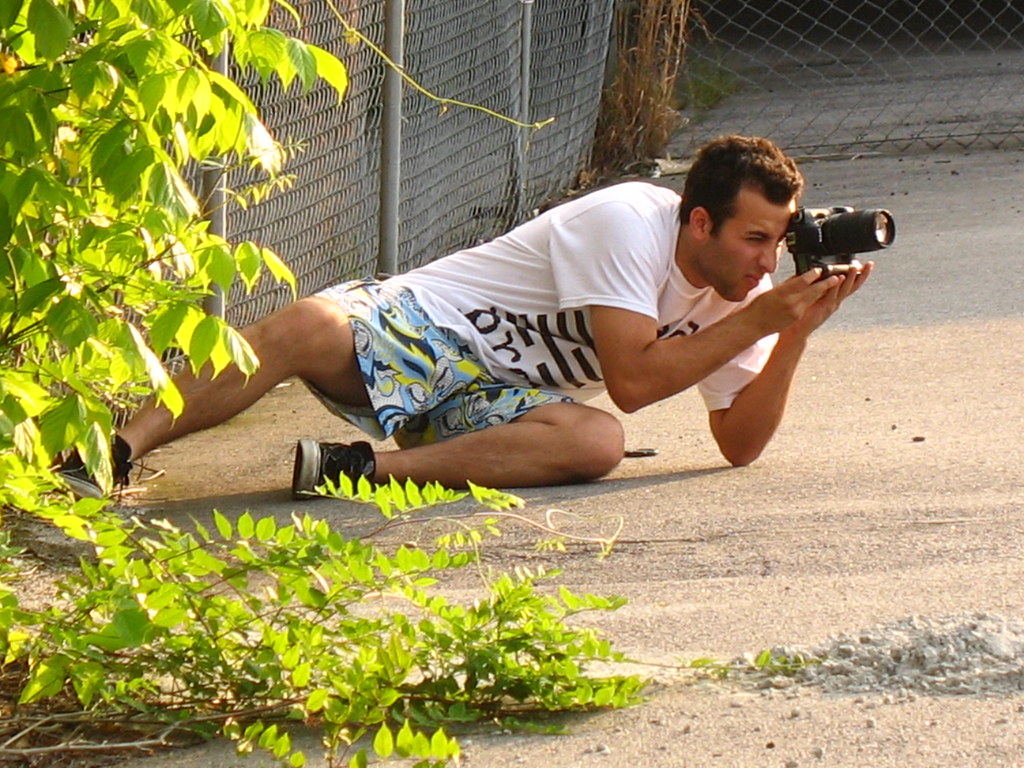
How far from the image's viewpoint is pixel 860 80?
11.0 metres

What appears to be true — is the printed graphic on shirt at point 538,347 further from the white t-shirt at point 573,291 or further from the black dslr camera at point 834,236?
the black dslr camera at point 834,236

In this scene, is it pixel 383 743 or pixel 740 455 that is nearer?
pixel 383 743

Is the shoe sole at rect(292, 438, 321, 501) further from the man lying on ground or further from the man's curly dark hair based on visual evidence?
the man's curly dark hair

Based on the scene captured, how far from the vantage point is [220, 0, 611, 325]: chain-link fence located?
5543 millimetres

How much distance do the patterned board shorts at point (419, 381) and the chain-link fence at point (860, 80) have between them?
14.5 feet

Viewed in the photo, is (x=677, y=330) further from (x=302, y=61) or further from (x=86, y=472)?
(x=302, y=61)

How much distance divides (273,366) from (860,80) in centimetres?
760

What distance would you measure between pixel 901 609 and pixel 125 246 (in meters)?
1.57

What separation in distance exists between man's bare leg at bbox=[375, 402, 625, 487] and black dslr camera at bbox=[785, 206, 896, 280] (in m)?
0.66

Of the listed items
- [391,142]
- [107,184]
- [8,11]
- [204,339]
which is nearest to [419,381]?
[391,142]

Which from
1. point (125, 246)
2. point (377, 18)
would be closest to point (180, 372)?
point (377, 18)

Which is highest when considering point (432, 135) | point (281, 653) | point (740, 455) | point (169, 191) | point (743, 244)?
point (169, 191)

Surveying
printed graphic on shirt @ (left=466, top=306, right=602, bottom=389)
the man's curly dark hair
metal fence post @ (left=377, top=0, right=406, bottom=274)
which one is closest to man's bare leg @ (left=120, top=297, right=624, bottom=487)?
printed graphic on shirt @ (left=466, top=306, right=602, bottom=389)

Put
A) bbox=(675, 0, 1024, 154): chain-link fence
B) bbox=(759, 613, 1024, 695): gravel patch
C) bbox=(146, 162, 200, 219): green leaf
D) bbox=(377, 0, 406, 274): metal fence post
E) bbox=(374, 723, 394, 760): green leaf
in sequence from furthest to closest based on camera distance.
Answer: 1. bbox=(675, 0, 1024, 154): chain-link fence
2. bbox=(377, 0, 406, 274): metal fence post
3. bbox=(759, 613, 1024, 695): gravel patch
4. bbox=(374, 723, 394, 760): green leaf
5. bbox=(146, 162, 200, 219): green leaf
